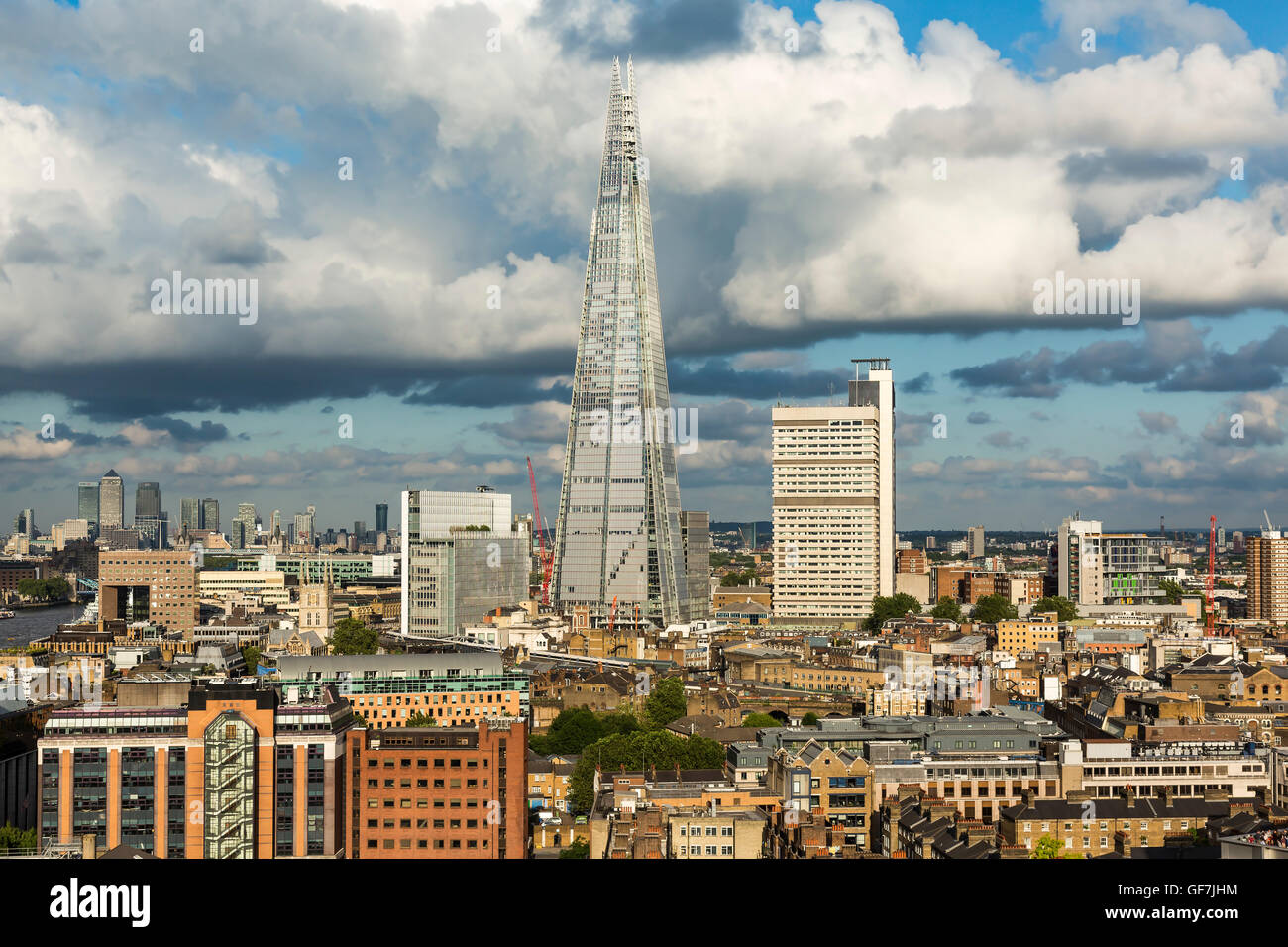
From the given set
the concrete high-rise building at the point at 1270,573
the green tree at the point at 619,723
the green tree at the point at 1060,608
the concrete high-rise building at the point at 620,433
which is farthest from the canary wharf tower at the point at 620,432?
the green tree at the point at 619,723

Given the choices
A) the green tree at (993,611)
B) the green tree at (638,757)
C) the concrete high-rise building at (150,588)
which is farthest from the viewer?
the concrete high-rise building at (150,588)

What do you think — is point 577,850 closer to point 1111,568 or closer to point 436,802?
point 436,802

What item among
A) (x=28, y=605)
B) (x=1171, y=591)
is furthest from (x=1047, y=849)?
(x=28, y=605)

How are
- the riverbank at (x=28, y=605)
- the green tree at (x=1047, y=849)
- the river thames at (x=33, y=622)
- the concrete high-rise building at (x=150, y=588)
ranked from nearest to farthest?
the green tree at (x=1047, y=849), the concrete high-rise building at (x=150, y=588), the river thames at (x=33, y=622), the riverbank at (x=28, y=605)

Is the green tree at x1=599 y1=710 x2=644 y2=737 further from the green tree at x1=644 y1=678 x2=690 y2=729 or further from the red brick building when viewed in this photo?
the red brick building

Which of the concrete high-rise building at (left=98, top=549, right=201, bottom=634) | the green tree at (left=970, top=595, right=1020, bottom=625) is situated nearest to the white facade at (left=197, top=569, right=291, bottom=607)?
the concrete high-rise building at (left=98, top=549, right=201, bottom=634)

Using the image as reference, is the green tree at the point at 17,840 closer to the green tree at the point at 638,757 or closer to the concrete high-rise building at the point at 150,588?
the green tree at the point at 638,757

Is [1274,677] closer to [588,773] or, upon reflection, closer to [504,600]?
[588,773]
